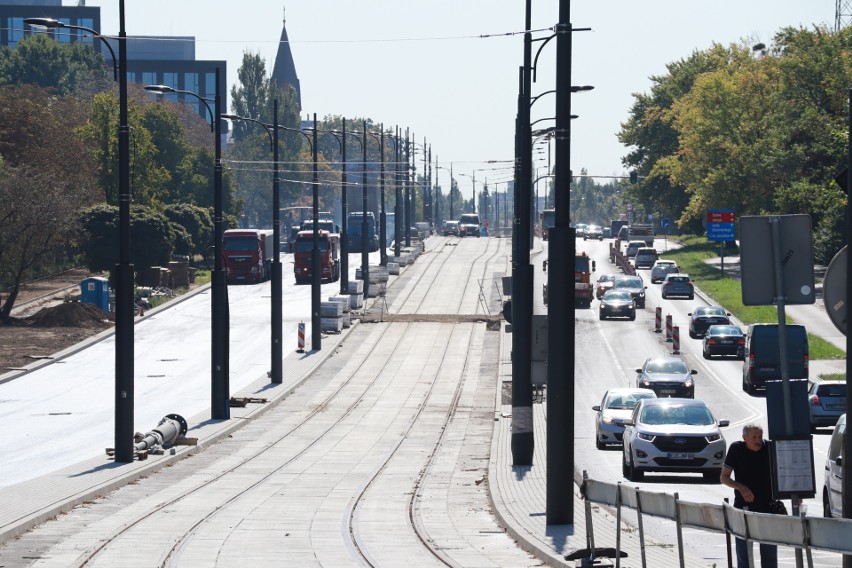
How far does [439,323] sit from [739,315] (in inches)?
603

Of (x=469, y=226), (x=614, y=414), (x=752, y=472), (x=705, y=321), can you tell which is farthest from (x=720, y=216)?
(x=752, y=472)

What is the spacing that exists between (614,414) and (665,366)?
10.4 meters

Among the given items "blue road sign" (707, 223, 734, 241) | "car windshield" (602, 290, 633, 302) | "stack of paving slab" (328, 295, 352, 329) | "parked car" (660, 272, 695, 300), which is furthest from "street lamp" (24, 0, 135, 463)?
"blue road sign" (707, 223, 734, 241)

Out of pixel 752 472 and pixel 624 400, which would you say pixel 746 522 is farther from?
pixel 624 400

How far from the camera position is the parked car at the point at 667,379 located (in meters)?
41.4

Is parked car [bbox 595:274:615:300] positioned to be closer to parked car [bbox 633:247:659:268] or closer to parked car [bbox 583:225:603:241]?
parked car [bbox 633:247:659:268]

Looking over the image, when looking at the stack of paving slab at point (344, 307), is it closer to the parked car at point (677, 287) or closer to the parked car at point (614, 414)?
the parked car at point (677, 287)

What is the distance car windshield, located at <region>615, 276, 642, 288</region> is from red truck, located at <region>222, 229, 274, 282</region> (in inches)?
900

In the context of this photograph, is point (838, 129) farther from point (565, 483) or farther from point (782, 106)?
point (565, 483)

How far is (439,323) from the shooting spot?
225 ft

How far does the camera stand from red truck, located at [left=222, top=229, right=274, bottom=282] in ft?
289

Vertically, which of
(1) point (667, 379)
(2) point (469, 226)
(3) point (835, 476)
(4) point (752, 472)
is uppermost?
(2) point (469, 226)

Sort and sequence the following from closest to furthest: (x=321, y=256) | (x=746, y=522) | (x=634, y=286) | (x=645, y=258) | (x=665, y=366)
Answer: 1. (x=746, y=522)
2. (x=665, y=366)
3. (x=634, y=286)
4. (x=321, y=256)
5. (x=645, y=258)

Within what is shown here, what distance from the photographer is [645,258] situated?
343 ft
